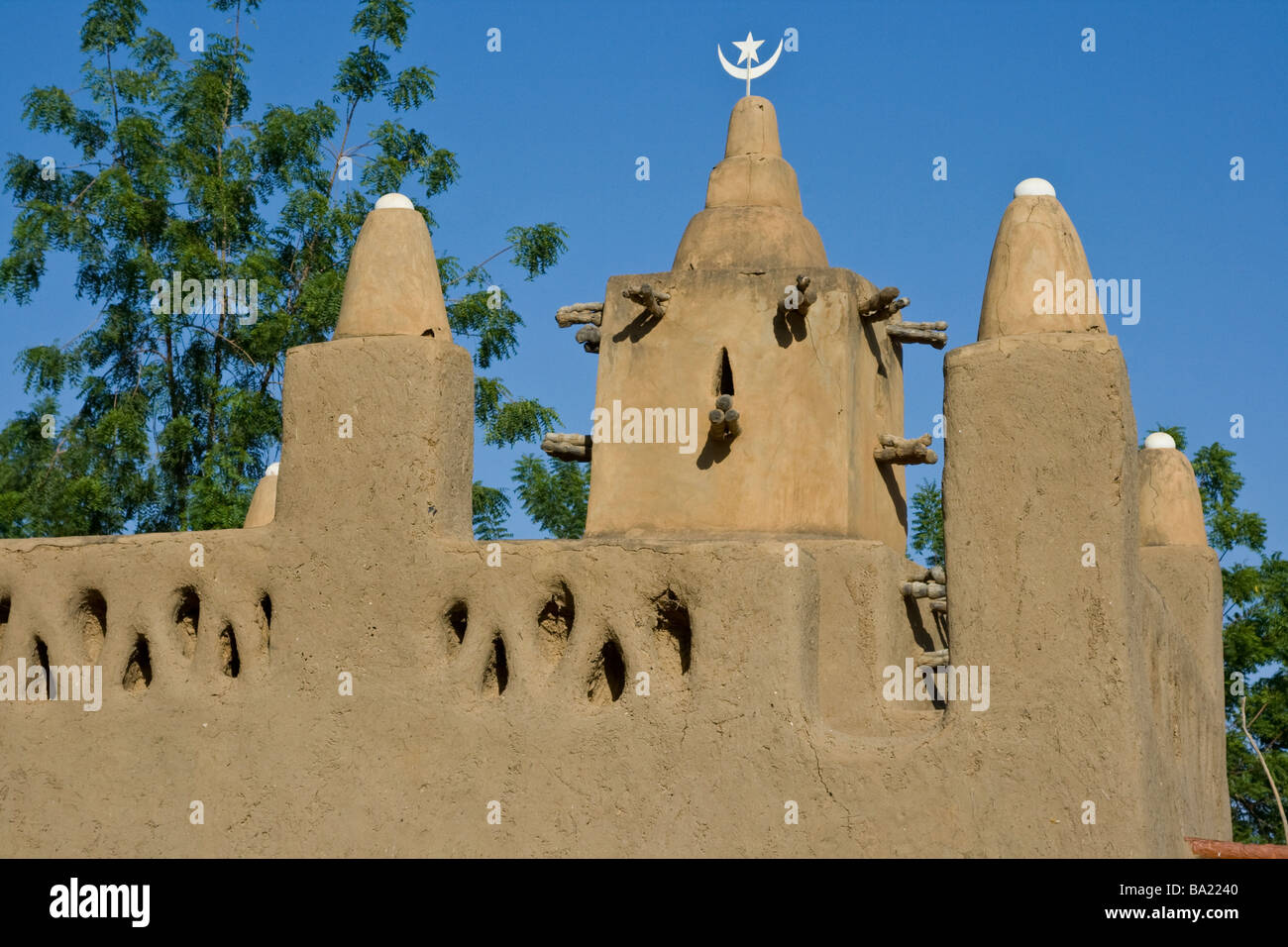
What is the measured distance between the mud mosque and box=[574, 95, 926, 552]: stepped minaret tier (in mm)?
21

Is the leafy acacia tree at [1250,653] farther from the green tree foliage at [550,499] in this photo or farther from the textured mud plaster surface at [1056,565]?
the textured mud plaster surface at [1056,565]

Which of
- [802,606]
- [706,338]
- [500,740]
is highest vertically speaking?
[706,338]

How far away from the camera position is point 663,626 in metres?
8.44

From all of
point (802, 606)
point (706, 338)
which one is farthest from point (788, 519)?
point (802, 606)

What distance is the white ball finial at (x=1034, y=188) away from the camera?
8.51 meters

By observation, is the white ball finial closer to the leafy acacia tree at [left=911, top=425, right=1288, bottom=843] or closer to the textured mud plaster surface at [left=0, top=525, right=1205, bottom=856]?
the textured mud plaster surface at [left=0, top=525, right=1205, bottom=856]

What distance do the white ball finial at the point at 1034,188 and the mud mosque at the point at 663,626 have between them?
2 centimetres

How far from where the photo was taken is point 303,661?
8875 mm

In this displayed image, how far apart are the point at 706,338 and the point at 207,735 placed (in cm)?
382

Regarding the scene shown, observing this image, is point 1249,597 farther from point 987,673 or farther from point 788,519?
point 987,673

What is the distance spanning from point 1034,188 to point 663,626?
280cm

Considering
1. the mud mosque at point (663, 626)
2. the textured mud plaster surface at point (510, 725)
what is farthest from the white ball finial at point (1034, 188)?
the textured mud plaster surface at point (510, 725)

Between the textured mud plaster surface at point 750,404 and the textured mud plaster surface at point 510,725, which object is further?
the textured mud plaster surface at point 750,404
